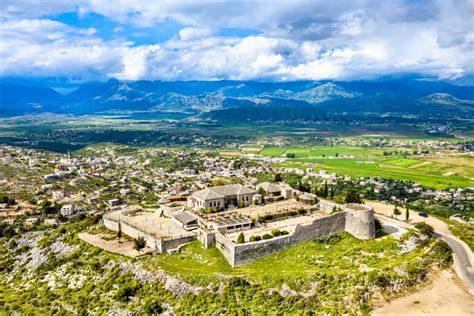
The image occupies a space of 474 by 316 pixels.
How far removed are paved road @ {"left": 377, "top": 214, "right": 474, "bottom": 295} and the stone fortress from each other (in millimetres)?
8245

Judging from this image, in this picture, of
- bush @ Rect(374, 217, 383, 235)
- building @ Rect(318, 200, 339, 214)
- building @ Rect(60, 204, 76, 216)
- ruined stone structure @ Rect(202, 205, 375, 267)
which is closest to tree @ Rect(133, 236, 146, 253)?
ruined stone structure @ Rect(202, 205, 375, 267)

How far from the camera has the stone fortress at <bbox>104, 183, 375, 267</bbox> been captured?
158 feet

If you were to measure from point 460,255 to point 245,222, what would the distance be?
26.9 m

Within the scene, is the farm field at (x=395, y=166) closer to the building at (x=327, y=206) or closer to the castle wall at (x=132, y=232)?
the building at (x=327, y=206)

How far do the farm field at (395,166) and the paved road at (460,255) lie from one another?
5903 cm

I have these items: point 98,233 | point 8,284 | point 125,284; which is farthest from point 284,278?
point 8,284

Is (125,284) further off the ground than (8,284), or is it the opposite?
(125,284)

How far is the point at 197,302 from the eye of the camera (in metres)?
41.2

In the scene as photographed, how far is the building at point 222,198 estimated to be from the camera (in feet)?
195

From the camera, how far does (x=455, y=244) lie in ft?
181

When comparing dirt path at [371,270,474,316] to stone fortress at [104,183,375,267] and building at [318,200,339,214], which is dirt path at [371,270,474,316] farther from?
building at [318,200,339,214]

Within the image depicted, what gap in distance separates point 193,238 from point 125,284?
9843mm

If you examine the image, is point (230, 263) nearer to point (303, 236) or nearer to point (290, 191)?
point (303, 236)

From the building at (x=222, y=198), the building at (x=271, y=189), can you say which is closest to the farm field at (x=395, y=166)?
the building at (x=271, y=189)
